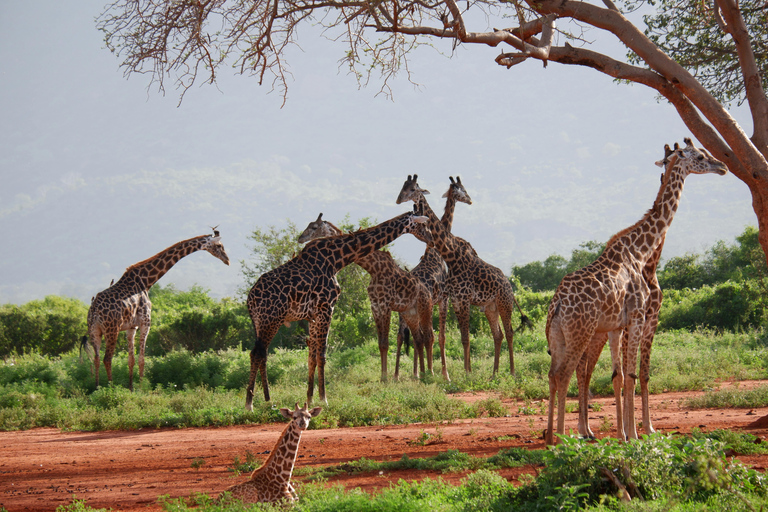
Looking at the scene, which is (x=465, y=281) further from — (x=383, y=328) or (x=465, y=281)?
(x=383, y=328)

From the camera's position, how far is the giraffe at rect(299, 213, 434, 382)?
13648 mm

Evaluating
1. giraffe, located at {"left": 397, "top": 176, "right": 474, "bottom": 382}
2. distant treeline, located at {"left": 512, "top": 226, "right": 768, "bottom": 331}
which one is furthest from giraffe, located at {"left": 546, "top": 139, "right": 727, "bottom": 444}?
distant treeline, located at {"left": 512, "top": 226, "right": 768, "bottom": 331}

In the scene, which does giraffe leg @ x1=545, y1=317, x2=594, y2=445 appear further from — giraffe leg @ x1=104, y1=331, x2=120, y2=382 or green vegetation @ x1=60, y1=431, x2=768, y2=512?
giraffe leg @ x1=104, y1=331, x2=120, y2=382

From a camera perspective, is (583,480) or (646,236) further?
(646,236)

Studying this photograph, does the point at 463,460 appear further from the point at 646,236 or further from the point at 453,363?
the point at 453,363

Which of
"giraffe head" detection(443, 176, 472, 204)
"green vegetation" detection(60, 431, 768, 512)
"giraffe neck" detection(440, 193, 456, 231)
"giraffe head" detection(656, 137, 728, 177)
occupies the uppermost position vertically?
"giraffe head" detection(443, 176, 472, 204)

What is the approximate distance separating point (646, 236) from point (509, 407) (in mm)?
4017

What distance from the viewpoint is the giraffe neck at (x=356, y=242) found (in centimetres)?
1196

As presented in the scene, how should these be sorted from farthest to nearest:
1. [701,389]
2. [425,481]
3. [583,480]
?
[701,389] < [425,481] < [583,480]

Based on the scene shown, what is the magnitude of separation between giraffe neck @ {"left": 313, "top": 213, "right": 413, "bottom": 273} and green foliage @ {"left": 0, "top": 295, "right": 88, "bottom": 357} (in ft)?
50.6

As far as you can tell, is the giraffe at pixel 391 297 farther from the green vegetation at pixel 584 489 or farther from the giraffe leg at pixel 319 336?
the green vegetation at pixel 584 489

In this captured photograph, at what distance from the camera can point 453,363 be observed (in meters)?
15.7

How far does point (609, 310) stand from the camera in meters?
7.30

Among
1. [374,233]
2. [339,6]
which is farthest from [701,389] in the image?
[339,6]
